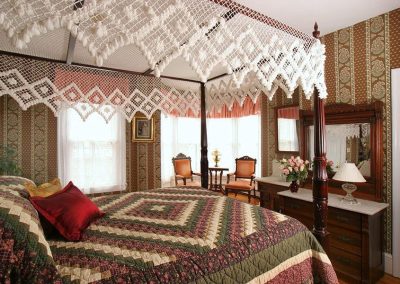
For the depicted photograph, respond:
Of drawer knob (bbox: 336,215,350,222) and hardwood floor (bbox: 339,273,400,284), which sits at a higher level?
drawer knob (bbox: 336,215,350,222)

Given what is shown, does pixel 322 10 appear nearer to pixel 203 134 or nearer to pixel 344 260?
pixel 203 134

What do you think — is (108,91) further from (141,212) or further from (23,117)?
(23,117)

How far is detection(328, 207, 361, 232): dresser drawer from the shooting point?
229 centimetres

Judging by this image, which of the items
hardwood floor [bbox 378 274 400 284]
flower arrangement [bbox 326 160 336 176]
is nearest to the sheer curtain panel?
flower arrangement [bbox 326 160 336 176]

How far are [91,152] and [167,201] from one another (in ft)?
8.74

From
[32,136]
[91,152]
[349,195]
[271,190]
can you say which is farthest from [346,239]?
[32,136]

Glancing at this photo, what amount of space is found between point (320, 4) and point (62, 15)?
234 cm

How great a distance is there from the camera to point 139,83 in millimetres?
2742

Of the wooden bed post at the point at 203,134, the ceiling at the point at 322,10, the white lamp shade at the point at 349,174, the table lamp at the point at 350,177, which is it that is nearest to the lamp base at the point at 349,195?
the table lamp at the point at 350,177

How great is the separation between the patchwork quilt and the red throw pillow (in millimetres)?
63

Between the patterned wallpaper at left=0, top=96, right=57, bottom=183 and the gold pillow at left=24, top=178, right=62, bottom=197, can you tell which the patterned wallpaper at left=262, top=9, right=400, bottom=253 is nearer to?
the gold pillow at left=24, top=178, right=62, bottom=197

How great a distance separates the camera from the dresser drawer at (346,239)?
7.50ft

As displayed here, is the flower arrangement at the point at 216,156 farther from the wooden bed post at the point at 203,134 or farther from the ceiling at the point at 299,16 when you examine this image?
the ceiling at the point at 299,16

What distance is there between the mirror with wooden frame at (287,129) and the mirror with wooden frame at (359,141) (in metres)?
0.78
